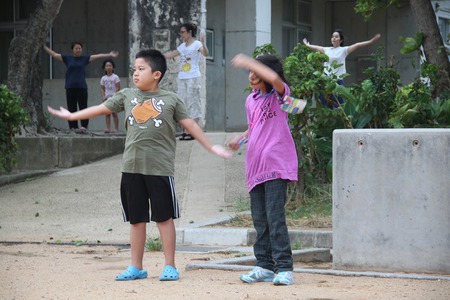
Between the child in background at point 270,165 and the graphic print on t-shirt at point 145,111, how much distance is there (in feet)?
1.87

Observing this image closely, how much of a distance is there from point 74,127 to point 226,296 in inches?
472

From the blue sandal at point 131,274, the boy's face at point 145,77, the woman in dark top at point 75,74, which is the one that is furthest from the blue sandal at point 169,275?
the woman in dark top at point 75,74

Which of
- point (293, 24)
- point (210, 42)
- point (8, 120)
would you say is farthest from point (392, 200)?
point (293, 24)

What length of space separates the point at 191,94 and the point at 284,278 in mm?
9079

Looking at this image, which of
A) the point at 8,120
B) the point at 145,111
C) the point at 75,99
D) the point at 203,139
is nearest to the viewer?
the point at 203,139

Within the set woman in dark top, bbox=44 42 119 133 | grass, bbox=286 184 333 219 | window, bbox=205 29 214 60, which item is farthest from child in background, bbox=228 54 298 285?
window, bbox=205 29 214 60

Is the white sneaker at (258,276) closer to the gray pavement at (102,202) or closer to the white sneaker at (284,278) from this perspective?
the white sneaker at (284,278)

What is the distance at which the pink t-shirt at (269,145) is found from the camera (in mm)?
6898

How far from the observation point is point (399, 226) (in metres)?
7.40

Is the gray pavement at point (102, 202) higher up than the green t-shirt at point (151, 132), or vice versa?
the green t-shirt at point (151, 132)

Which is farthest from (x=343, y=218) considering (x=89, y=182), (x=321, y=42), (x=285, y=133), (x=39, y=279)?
(x=321, y=42)

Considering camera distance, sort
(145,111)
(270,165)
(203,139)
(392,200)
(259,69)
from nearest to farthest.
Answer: (259,69)
(270,165)
(203,139)
(145,111)
(392,200)

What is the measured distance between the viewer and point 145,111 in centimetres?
714

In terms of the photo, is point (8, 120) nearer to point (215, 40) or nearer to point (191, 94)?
point (191, 94)
